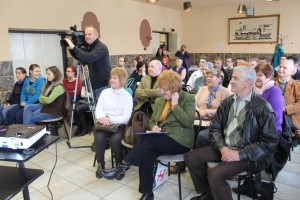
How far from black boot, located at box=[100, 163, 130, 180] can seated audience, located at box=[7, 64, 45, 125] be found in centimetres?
197

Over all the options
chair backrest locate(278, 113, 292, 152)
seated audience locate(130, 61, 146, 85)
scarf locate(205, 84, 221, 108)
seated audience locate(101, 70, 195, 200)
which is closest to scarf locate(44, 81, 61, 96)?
seated audience locate(130, 61, 146, 85)

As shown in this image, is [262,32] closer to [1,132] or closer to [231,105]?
[231,105]

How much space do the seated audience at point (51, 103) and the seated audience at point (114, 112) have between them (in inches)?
39.8

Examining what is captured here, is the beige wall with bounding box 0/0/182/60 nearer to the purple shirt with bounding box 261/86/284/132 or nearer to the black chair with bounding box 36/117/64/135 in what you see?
the black chair with bounding box 36/117/64/135

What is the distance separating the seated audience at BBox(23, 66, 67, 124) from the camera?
3.50 meters

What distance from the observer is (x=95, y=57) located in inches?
117

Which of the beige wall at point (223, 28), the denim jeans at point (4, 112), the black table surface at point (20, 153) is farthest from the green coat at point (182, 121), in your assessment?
the beige wall at point (223, 28)

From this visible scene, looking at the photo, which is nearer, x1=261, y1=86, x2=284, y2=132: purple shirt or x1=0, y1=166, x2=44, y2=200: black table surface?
x1=0, y1=166, x2=44, y2=200: black table surface

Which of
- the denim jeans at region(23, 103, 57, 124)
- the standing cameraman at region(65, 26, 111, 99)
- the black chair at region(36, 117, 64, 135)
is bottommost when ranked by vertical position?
the black chair at region(36, 117, 64, 135)

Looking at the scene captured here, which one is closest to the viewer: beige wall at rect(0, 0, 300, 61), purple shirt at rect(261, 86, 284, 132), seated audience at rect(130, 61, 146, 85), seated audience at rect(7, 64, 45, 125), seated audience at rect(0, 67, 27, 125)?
purple shirt at rect(261, 86, 284, 132)

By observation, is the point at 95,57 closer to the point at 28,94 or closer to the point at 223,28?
the point at 28,94

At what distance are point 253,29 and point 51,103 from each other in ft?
20.8

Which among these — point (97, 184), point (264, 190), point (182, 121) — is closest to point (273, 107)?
point (264, 190)

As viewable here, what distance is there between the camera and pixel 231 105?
6.41 ft
